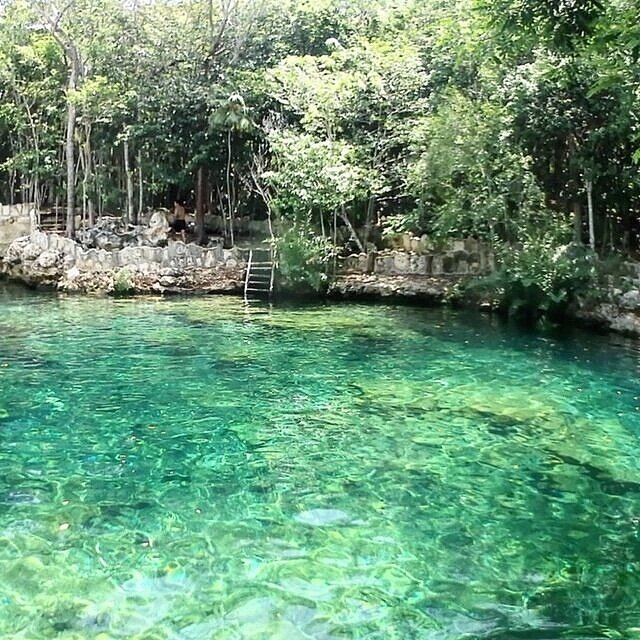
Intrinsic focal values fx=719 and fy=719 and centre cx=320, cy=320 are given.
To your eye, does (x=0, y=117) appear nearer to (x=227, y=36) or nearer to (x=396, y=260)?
(x=227, y=36)

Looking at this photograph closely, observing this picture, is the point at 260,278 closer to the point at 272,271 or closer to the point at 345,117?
the point at 272,271

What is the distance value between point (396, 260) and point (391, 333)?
573 cm

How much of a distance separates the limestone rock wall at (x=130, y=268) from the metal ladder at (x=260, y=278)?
1.23 ft

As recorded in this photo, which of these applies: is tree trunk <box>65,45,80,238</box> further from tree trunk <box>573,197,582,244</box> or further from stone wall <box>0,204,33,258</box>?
tree trunk <box>573,197,582,244</box>

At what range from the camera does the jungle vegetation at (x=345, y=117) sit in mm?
13445

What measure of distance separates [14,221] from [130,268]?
8.57 meters

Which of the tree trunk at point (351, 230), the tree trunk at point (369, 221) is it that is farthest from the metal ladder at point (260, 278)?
the tree trunk at point (369, 221)

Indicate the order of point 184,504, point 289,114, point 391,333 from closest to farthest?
point 184,504
point 391,333
point 289,114

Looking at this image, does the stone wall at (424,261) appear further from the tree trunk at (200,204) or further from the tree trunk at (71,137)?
the tree trunk at (71,137)

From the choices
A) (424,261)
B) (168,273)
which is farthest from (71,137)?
(424,261)

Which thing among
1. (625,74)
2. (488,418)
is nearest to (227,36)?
(625,74)

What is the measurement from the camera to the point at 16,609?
358 centimetres

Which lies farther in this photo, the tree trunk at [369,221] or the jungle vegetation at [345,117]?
the tree trunk at [369,221]

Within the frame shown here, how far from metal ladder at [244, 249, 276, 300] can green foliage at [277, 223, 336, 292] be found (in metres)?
0.65
